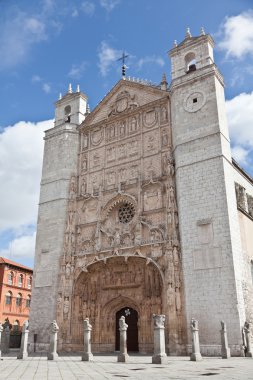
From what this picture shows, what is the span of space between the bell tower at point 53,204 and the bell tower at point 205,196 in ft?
25.1

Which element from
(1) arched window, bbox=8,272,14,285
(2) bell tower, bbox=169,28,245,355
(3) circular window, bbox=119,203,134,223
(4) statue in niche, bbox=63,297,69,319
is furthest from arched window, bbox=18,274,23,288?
(2) bell tower, bbox=169,28,245,355

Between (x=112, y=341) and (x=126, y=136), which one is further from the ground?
(x=126, y=136)

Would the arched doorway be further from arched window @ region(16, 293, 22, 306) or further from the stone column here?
arched window @ region(16, 293, 22, 306)

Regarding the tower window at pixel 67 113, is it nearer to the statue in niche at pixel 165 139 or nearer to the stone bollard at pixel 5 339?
the statue in niche at pixel 165 139

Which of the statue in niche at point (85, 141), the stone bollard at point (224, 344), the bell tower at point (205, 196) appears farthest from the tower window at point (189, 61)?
the stone bollard at point (224, 344)

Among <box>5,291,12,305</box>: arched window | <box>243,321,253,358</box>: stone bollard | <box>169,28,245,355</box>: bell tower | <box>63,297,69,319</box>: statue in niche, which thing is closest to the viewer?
<box>243,321,253,358</box>: stone bollard

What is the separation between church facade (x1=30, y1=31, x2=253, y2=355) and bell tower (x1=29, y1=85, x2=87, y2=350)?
8cm

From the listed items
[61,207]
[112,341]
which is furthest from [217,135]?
[112,341]

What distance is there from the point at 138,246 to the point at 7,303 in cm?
2225

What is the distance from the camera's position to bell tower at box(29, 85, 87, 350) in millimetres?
21031

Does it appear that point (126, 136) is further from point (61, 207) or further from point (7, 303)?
point (7, 303)

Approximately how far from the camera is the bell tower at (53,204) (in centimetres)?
2103

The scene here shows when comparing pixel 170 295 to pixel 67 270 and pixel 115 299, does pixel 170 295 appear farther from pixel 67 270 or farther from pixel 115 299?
pixel 67 270

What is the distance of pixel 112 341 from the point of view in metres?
19.6
